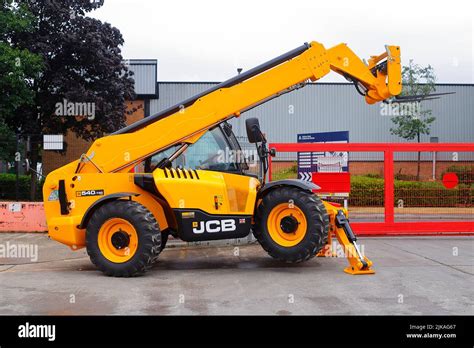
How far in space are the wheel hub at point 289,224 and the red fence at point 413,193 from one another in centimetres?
408

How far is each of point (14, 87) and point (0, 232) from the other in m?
5.86

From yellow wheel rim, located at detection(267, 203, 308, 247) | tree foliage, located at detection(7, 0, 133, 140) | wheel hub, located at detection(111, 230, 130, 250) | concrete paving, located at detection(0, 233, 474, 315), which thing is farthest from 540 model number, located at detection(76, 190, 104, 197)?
tree foliage, located at detection(7, 0, 133, 140)

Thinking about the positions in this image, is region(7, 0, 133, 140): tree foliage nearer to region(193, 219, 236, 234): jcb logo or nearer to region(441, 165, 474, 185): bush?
region(193, 219, 236, 234): jcb logo

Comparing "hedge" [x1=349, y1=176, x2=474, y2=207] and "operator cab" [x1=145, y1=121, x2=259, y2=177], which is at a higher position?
"operator cab" [x1=145, y1=121, x2=259, y2=177]

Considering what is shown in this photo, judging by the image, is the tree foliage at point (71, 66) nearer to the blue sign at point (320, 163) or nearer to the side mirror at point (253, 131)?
the blue sign at point (320, 163)

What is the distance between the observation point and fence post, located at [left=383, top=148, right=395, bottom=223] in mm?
12305

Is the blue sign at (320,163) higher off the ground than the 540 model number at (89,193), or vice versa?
the blue sign at (320,163)

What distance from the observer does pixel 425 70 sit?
27.4m

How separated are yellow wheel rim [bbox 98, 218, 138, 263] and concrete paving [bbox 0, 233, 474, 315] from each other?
15.3 inches

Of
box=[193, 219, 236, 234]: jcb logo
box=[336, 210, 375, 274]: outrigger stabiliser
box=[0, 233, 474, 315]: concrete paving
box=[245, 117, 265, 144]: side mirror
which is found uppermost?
box=[245, 117, 265, 144]: side mirror

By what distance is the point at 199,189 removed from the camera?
780cm

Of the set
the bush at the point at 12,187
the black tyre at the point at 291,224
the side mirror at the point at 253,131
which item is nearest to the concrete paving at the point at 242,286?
the black tyre at the point at 291,224

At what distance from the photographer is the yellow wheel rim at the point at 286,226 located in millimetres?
7941

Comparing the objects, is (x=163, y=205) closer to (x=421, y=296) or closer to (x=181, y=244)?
(x=181, y=244)
